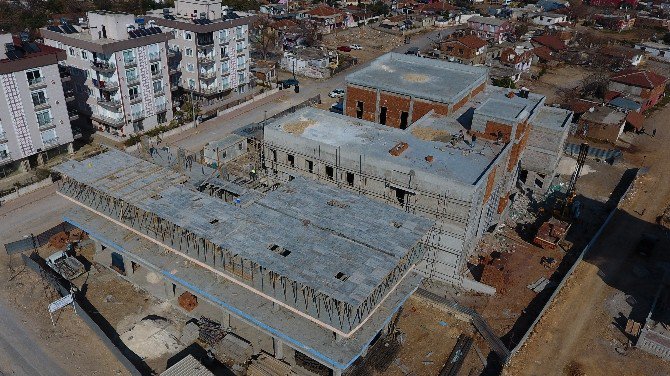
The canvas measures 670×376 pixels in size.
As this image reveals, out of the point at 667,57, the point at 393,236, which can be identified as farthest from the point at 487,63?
the point at 393,236

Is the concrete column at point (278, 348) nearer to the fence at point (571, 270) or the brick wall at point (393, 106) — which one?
the fence at point (571, 270)

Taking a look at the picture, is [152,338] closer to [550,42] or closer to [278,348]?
[278,348]

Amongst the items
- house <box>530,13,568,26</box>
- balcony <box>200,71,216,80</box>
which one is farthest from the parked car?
house <box>530,13,568,26</box>

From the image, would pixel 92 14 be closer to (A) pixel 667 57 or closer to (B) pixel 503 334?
(B) pixel 503 334

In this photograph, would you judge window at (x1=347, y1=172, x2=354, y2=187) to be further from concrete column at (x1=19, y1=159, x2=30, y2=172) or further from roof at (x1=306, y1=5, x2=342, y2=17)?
roof at (x1=306, y1=5, x2=342, y2=17)

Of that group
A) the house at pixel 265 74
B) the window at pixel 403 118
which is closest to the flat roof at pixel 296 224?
the window at pixel 403 118

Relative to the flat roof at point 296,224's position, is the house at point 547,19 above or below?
below

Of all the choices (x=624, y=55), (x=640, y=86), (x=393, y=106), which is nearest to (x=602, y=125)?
(x=640, y=86)
